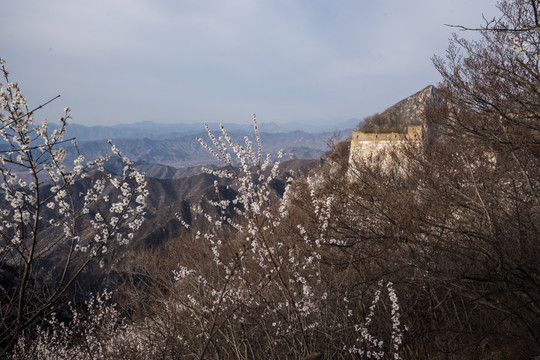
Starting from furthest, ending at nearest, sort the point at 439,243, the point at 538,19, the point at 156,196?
1. the point at 156,196
2. the point at 439,243
3. the point at 538,19

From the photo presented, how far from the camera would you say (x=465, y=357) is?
14.3ft

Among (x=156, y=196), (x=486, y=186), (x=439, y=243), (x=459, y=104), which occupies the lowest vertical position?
(x=156, y=196)

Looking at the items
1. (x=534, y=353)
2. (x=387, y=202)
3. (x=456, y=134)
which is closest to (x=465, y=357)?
(x=534, y=353)

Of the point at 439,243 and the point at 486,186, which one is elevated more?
the point at 486,186

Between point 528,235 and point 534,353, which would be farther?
point 528,235

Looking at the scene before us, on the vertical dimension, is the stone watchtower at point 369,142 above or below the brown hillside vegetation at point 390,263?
above

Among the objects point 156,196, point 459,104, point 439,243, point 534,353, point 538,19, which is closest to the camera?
point 534,353

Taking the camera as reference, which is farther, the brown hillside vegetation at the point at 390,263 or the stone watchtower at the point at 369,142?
the stone watchtower at the point at 369,142

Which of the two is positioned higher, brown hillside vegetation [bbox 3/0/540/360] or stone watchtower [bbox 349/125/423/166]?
stone watchtower [bbox 349/125/423/166]

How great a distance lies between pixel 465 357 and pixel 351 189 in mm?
7548

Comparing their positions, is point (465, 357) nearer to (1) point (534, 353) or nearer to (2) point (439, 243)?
(1) point (534, 353)

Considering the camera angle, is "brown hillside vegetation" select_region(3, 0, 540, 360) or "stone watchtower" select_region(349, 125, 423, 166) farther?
"stone watchtower" select_region(349, 125, 423, 166)

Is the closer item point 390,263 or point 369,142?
point 390,263

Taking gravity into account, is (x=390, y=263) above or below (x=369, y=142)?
below
